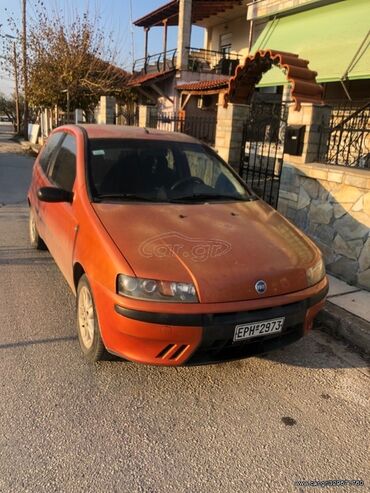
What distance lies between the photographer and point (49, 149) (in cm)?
504

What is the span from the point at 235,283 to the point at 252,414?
852 millimetres

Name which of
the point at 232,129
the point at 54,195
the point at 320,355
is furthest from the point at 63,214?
the point at 232,129

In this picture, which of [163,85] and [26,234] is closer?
[26,234]

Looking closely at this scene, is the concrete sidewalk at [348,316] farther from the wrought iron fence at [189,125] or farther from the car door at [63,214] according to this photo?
the wrought iron fence at [189,125]

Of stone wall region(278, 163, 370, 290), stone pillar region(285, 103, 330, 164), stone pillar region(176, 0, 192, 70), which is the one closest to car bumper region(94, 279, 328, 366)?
stone wall region(278, 163, 370, 290)

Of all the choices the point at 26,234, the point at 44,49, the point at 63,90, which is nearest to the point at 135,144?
the point at 26,234

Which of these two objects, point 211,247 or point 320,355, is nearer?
point 211,247

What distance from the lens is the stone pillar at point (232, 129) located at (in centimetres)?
740

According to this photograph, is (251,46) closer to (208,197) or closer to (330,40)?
(330,40)

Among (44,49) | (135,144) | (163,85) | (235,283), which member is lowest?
(235,283)

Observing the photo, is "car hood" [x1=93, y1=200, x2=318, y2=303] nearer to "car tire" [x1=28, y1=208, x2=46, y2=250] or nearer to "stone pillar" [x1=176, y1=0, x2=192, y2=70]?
"car tire" [x1=28, y1=208, x2=46, y2=250]

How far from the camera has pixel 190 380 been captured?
3.12 m

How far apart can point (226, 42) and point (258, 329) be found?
21.8 meters

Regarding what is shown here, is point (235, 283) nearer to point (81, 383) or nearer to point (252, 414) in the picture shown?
point (252, 414)
